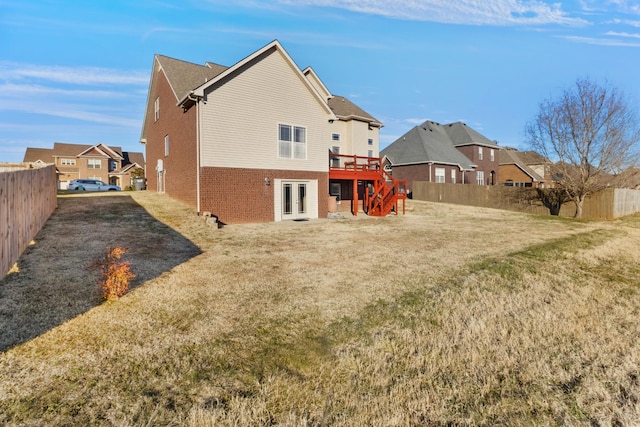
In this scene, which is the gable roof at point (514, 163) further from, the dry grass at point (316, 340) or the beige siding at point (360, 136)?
the dry grass at point (316, 340)

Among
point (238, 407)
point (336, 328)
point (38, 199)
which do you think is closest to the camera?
point (238, 407)

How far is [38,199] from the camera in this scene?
10242 mm

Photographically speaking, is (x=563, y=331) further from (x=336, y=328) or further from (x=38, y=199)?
(x=38, y=199)

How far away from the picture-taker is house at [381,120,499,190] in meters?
35.9

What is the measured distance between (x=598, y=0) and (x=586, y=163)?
50.8 feet

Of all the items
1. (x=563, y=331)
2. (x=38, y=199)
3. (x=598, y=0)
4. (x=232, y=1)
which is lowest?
(x=563, y=331)

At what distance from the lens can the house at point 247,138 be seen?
49.4 feet

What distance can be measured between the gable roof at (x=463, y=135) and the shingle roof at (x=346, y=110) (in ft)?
65.2

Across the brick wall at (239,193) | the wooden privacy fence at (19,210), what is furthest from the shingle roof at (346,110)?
the wooden privacy fence at (19,210)

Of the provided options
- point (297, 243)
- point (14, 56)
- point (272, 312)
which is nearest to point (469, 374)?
point (272, 312)

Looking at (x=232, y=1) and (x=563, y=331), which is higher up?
(x=232, y=1)

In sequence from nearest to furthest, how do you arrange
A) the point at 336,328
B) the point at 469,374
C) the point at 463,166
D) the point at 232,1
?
1. the point at 469,374
2. the point at 336,328
3. the point at 232,1
4. the point at 463,166

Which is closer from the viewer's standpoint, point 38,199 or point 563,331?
point 563,331

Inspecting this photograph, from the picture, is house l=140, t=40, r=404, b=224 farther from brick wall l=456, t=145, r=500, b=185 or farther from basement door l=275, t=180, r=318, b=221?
brick wall l=456, t=145, r=500, b=185
